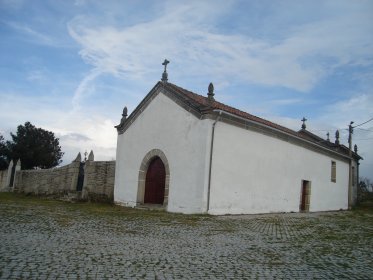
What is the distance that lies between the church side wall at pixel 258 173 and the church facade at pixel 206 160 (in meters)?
0.04

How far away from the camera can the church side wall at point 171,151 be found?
13.4 m

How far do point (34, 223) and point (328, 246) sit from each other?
6930 mm

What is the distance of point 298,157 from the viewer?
59.3ft

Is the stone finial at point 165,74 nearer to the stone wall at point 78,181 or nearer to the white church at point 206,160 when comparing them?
the white church at point 206,160

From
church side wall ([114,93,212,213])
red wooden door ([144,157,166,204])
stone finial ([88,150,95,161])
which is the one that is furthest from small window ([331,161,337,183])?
Result: stone finial ([88,150,95,161])

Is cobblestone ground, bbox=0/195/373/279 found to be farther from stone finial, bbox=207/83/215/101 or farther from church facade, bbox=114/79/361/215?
stone finial, bbox=207/83/215/101

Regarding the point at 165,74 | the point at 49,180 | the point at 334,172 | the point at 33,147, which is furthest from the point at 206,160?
the point at 33,147

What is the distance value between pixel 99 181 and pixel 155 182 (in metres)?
4.91

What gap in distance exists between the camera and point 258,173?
50.3ft

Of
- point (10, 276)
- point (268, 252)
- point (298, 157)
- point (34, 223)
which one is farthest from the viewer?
point (298, 157)

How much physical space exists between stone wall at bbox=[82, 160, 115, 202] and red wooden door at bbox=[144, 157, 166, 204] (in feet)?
9.65

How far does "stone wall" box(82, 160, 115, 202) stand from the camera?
18656 millimetres

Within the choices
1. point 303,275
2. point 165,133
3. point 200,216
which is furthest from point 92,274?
point 165,133

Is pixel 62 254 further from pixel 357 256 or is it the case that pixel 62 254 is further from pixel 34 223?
pixel 357 256
